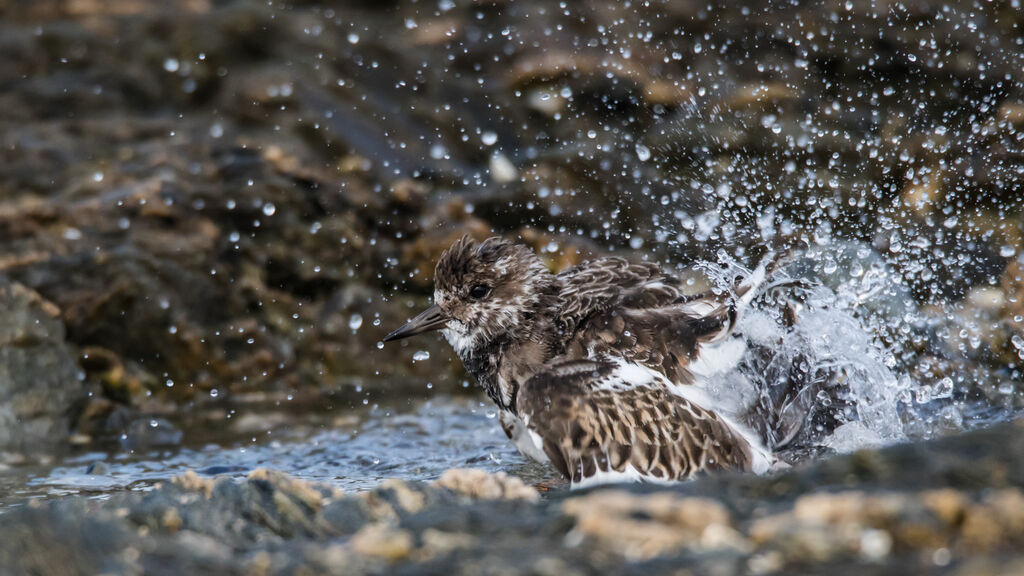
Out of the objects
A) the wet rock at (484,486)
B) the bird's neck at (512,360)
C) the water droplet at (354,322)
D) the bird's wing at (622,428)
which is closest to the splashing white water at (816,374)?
the bird's wing at (622,428)

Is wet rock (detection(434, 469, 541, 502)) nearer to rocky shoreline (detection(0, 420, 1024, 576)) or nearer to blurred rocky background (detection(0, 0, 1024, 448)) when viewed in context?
rocky shoreline (detection(0, 420, 1024, 576))

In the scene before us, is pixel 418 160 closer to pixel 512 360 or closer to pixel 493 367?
pixel 493 367

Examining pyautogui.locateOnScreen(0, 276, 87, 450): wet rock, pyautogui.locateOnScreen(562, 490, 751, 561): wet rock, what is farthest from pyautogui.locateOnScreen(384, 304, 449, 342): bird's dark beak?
pyautogui.locateOnScreen(562, 490, 751, 561): wet rock

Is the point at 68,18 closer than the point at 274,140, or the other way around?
the point at 274,140

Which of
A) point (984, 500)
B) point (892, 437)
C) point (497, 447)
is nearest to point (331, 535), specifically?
point (984, 500)

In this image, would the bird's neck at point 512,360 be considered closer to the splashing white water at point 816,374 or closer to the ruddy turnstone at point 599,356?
the ruddy turnstone at point 599,356

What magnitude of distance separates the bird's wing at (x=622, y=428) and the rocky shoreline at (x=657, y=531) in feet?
3.66

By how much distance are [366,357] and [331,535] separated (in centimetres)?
375

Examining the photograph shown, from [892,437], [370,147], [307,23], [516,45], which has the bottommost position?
[892,437]

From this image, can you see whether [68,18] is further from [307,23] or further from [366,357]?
[366,357]

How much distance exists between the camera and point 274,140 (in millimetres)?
→ 6914

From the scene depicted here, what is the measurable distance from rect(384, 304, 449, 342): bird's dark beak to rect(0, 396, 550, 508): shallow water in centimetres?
66

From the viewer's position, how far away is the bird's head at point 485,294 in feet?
15.1

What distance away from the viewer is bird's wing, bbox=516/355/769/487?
3.95m
